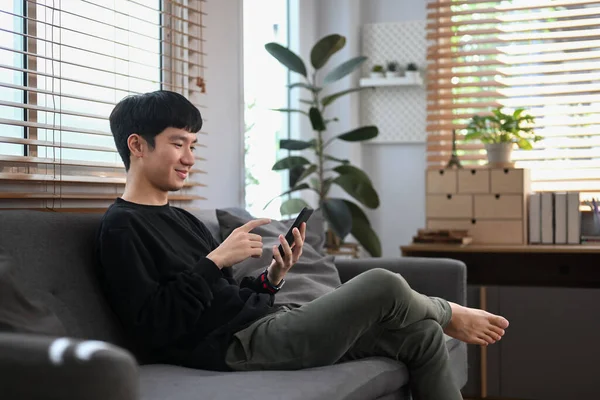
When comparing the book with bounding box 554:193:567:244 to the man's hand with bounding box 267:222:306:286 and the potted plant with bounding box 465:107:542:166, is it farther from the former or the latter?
the man's hand with bounding box 267:222:306:286

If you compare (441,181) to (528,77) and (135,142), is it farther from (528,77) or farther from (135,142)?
(135,142)

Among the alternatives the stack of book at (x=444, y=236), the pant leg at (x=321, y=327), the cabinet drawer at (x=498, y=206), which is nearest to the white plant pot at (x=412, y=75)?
the cabinet drawer at (x=498, y=206)

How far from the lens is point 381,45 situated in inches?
183

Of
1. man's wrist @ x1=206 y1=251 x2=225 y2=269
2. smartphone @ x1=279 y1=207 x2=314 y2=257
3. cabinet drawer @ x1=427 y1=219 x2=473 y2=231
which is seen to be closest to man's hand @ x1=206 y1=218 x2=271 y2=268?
man's wrist @ x1=206 y1=251 x2=225 y2=269

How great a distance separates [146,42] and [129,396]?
2.03 meters

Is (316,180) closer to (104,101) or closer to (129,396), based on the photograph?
(104,101)

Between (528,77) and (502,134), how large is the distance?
452mm

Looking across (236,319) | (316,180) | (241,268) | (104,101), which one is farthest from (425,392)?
(316,180)

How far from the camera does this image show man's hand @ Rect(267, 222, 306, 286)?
2.03 metres

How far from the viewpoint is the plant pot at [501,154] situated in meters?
3.92

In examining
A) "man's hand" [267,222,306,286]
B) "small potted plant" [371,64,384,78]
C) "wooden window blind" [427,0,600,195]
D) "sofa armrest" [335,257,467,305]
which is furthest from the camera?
"small potted plant" [371,64,384,78]

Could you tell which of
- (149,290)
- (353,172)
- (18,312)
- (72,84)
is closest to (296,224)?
(149,290)

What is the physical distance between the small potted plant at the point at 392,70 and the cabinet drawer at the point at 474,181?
2.85 ft

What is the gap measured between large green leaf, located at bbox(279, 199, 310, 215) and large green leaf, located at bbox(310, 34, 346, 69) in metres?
0.67
